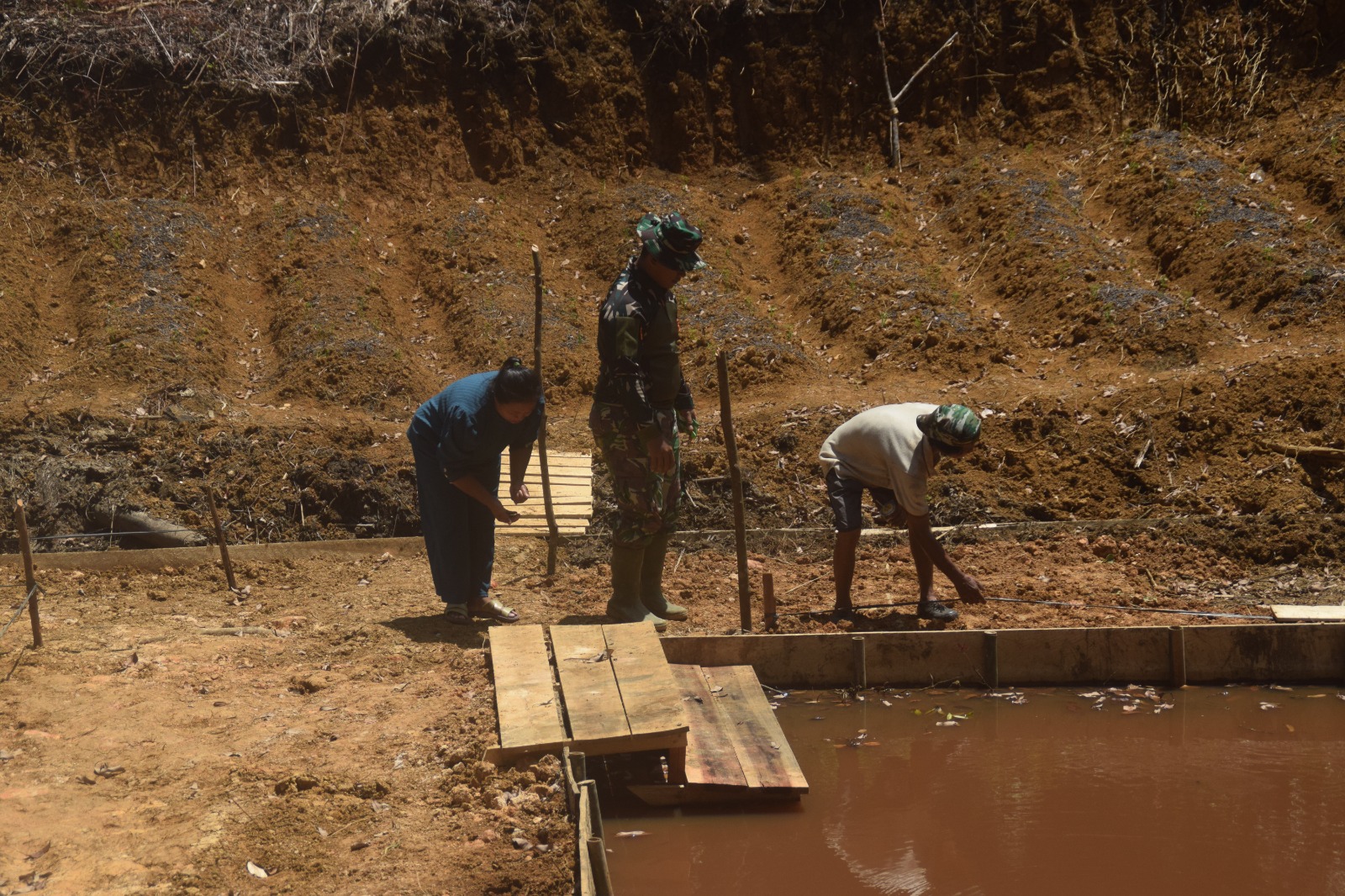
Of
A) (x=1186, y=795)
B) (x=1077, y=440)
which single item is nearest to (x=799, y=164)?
(x=1077, y=440)

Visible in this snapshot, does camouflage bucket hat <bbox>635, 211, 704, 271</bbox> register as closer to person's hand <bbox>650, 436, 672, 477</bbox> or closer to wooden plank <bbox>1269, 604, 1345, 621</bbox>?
person's hand <bbox>650, 436, 672, 477</bbox>

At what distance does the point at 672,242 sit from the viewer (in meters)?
5.55

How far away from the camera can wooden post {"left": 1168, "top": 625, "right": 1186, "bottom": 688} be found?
5.86 m

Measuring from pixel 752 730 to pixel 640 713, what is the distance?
0.71 metres

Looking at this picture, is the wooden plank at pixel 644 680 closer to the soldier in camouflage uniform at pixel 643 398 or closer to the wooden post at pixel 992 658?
the soldier in camouflage uniform at pixel 643 398

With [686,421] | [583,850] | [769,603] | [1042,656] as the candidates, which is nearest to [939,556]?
[1042,656]

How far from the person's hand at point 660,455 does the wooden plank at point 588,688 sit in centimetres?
84

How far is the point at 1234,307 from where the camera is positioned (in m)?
11.1

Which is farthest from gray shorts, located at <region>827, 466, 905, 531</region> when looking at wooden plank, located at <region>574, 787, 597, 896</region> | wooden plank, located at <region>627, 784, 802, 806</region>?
wooden plank, located at <region>574, 787, 597, 896</region>

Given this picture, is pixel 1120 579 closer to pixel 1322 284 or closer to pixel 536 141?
pixel 1322 284

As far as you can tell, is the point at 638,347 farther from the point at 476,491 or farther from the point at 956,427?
the point at 956,427

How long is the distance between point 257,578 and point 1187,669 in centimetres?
563

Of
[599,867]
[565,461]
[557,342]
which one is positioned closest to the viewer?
[599,867]

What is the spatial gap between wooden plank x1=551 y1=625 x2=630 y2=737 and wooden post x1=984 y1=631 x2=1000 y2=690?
2006 mm
